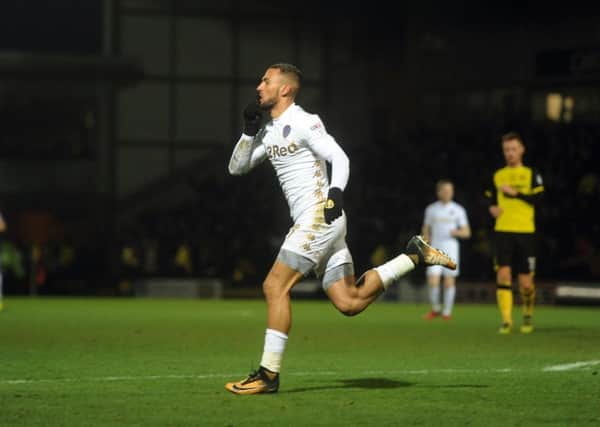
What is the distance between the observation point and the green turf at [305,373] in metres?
7.84

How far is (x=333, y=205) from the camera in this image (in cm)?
880

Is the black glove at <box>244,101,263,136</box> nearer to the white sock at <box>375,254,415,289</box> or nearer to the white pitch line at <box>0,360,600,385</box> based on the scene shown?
the white sock at <box>375,254,415,289</box>

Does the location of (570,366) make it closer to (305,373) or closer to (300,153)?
(305,373)

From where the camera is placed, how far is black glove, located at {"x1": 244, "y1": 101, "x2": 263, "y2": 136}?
916 centimetres

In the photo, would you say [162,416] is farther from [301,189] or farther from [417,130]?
[417,130]

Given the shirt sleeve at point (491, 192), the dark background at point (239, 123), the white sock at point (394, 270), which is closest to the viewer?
the white sock at point (394, 270)

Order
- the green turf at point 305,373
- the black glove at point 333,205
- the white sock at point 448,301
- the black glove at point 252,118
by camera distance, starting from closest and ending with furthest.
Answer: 1. the green turf at point 305,373
2. the black glove at point 333,205
3. the black glove at point 252,118
4. the white sock at point 448,301

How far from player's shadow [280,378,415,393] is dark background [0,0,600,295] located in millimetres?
18744

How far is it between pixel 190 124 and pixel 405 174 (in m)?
9.65

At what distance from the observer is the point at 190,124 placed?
40.0 m

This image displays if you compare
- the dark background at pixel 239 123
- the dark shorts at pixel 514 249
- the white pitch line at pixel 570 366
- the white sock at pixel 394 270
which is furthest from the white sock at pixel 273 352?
the dark background at pixel 239 123

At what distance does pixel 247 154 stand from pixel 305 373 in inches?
79.7

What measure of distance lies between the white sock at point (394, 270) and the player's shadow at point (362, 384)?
0.69m

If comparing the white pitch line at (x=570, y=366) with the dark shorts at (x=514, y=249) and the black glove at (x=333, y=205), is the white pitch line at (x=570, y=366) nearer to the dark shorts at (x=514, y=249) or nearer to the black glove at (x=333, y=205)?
the black glove at (x=333, y=205)
